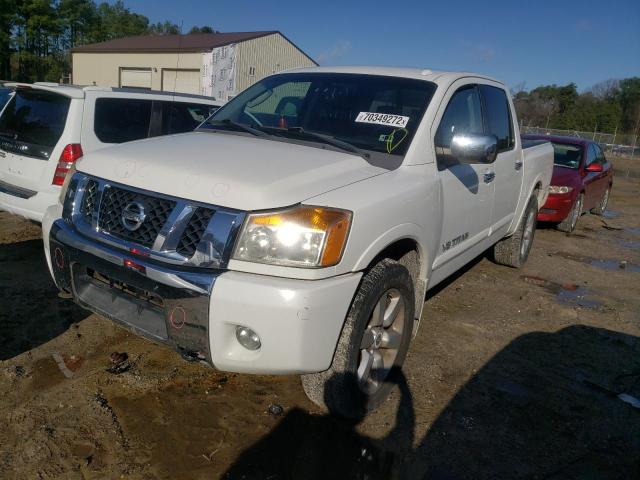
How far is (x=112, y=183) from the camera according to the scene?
9.05ft

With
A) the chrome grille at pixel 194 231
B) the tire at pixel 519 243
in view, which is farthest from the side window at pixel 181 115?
the chrome grille at pixel 194 231

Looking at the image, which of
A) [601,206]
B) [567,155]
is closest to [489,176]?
[567,155]

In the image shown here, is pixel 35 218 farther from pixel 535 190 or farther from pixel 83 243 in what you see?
pixel 535 190

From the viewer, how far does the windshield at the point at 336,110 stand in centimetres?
331

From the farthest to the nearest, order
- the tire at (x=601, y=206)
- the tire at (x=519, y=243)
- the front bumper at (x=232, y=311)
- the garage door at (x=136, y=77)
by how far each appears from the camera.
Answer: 1. the garage door at (x=136, y=77)
2. the tire at (x=601, y=206)
3. the tire at (x=519, y=243)
4. the front bumper at (x=232, y=311)

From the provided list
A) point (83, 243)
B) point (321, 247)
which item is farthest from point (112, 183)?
point (321, 247)

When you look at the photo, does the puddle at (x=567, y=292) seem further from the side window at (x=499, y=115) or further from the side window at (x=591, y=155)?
the side window at (x=591, y=155)

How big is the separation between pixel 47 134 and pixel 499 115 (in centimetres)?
428

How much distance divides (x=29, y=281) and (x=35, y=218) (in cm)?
79

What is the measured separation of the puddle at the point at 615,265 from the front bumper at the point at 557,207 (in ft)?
4.28

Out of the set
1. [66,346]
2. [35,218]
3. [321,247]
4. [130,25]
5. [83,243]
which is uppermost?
[130,25]

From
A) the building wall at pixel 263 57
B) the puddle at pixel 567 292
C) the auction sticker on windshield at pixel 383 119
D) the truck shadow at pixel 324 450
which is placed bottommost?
the truck shadow at pixel 324 450

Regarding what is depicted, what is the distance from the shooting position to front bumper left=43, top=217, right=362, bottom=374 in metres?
2.27

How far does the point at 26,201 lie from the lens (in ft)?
16.6
